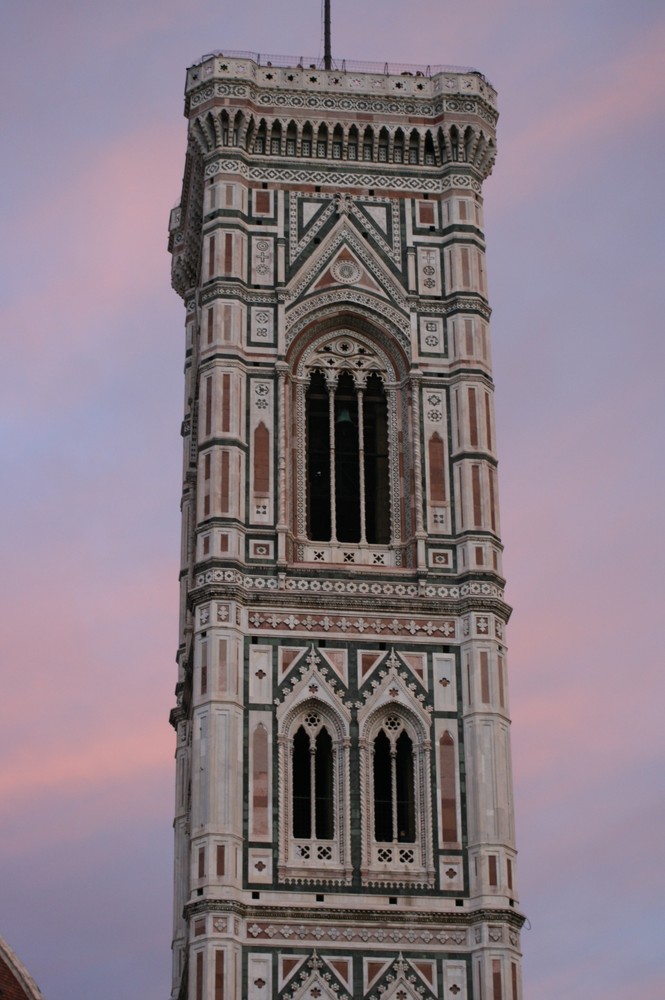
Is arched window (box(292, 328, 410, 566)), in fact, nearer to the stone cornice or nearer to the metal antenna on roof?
the metal antenna on roof

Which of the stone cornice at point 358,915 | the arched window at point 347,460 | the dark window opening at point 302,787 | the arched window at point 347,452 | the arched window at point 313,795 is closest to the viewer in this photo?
the stone cornice at point 358,915

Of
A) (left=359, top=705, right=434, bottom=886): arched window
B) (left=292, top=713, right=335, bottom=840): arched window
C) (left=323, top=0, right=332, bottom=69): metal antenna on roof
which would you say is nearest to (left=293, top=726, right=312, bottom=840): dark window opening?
(left=292, top=713, right=335, bottom=840): arched window

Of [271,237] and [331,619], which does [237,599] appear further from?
[271,237]

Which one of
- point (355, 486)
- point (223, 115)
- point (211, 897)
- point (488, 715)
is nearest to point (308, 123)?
point (223, 115)

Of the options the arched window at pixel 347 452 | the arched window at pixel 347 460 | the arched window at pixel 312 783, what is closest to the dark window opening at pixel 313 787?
the arched window at pixel 312 783

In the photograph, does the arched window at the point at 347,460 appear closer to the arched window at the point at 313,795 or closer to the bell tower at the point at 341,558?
the bell tower at the point at 341,558

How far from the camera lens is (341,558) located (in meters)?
46.8

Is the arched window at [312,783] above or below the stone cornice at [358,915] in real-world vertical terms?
above

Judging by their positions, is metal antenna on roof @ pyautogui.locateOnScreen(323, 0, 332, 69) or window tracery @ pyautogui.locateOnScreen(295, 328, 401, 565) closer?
window tracery @ pyautogui.locateOnScreen(295, 328, 401, 565)

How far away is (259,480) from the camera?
4703 centimetres

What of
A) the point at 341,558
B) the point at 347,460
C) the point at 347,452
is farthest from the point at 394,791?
the point at 347,452

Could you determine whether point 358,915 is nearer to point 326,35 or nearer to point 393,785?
point 393,785

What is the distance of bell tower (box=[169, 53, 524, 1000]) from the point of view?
43.3 metres

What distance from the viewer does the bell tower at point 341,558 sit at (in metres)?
43.3
